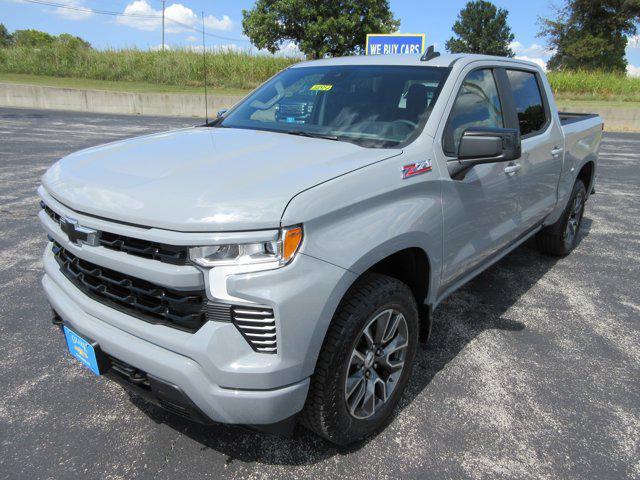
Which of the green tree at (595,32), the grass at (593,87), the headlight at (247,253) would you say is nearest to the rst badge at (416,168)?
the headlight at (247,253)

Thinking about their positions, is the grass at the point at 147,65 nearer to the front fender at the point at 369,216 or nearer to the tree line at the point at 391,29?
the tree line at the point at 391,29

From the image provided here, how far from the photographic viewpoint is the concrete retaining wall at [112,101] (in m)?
19.8

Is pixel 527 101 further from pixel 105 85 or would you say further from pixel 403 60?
pixel 105 85

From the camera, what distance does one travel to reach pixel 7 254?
4656 millimetres

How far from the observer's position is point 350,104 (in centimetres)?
296

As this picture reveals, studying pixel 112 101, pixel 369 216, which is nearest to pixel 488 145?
pixel 369 216

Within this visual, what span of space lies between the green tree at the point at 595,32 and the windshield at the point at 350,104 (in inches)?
1658

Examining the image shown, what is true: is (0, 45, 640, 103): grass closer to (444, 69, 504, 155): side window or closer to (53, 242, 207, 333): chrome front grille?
(444, 69, 504, 155): side window

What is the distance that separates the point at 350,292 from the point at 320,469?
2.77ft

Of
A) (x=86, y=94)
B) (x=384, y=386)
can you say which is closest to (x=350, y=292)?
(x=384, y=386)

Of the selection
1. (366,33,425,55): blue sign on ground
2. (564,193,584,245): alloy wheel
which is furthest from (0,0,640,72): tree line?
(564,193,584,245): alloy wheel

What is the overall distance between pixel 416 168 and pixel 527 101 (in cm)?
202

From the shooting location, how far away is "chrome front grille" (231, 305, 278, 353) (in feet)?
5.67

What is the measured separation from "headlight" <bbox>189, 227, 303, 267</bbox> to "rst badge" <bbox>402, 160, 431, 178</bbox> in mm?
785
